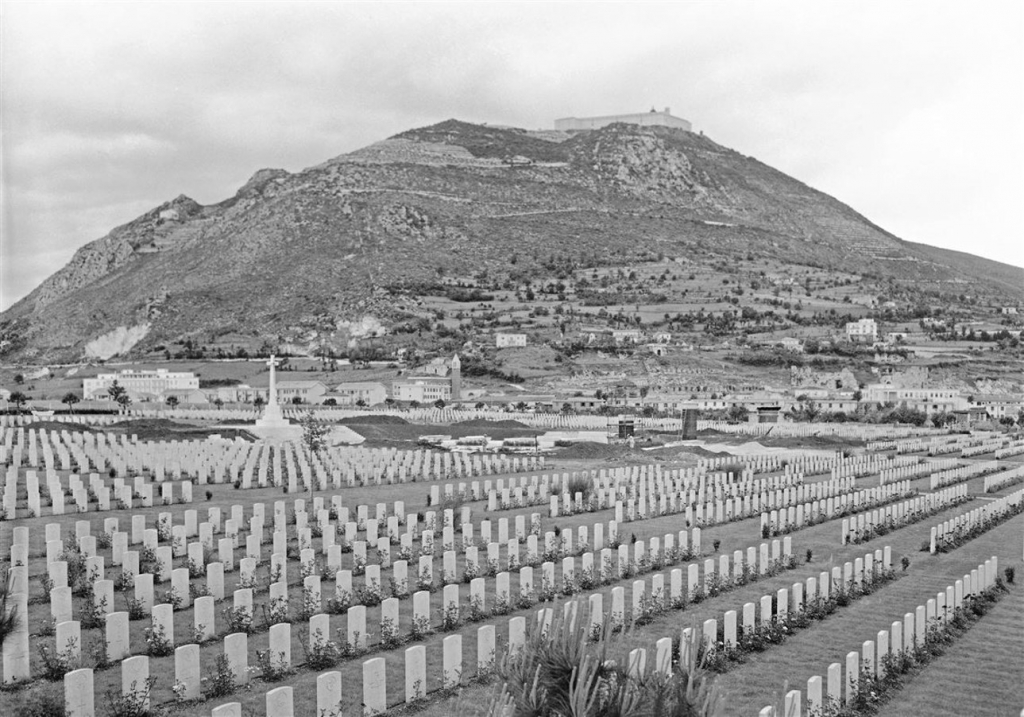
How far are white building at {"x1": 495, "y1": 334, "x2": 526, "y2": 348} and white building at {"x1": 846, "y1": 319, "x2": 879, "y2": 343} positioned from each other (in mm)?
38312

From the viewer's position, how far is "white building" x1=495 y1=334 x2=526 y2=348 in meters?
119

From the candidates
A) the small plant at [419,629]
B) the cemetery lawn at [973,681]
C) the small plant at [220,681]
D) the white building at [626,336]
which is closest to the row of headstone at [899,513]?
the cemetery lawn at [973,681]

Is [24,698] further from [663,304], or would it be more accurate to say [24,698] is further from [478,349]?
[663,304]

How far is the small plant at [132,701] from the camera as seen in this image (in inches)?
401

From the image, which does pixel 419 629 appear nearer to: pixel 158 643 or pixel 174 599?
pixel 158 643

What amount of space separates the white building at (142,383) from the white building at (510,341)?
3138 centimetres

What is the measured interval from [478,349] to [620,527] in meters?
92.8

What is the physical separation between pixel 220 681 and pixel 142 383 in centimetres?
9904

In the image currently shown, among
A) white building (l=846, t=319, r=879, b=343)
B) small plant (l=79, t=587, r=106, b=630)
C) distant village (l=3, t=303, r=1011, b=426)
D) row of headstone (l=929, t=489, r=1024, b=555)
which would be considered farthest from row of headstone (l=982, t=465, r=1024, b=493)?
white building (l=846, t=319, r=879, b=343)

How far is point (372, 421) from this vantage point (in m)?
57.4

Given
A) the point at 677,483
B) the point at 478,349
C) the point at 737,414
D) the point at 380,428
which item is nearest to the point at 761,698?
the point at 677,483

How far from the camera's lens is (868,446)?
50.7 m

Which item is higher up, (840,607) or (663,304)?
(663,304)

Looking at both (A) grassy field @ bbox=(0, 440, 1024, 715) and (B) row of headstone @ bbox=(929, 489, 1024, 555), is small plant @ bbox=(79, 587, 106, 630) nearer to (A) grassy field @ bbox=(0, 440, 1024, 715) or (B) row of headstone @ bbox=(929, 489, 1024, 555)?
(A) grassy field @ bbox=(0, 440, 1024, 715)
